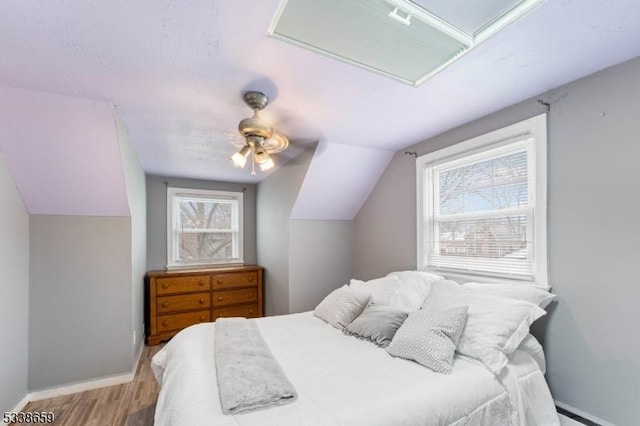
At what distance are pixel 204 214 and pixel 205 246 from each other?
0.49 meters

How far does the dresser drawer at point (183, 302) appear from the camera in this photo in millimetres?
3617

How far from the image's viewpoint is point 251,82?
70.2 inches

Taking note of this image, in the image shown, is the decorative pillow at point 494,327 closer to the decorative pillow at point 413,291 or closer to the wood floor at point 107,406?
the decorative pillow at point 413,291

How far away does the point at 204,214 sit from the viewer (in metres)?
4.50

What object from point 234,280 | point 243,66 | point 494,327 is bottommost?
point 234,280

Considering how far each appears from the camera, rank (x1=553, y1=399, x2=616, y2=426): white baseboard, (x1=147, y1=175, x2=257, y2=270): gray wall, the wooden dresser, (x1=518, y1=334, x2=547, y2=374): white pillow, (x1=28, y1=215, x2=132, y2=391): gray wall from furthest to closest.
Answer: (x1=147, y1=175, x2=257, y2=270): gray wall, the wooden dresser, (x1=28, y1=215, x2=132, y2=391): gray wall, (x1=518, y1=334, x2=547, y2=374): white pillow, (x1=553, y1=399, x2=616, y2=426): white baseboard

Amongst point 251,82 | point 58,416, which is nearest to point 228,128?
point 251,82

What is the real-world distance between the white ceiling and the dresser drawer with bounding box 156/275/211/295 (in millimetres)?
1897

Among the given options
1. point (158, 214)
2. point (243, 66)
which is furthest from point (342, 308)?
point (158, 214)

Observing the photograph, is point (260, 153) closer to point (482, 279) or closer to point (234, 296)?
point (482, 279)

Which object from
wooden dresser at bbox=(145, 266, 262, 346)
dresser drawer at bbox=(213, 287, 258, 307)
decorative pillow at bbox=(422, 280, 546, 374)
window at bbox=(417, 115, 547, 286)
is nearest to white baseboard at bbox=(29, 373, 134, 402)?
→ wooden dresser at bbox=(145, 266, 262, 346)

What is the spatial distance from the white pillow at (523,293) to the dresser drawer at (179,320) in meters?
3.31

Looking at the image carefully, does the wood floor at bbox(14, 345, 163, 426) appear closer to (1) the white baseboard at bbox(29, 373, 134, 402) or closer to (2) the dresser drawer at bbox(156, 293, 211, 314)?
(1) the white baseboard at bbox(29, 373, 134, 402)

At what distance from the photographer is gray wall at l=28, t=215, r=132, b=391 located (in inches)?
96.8
